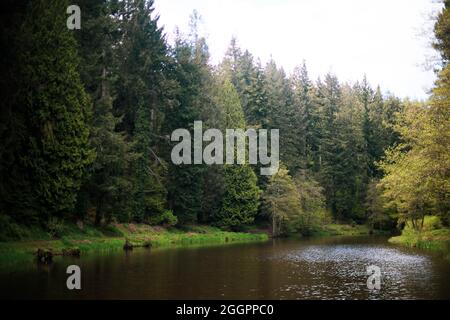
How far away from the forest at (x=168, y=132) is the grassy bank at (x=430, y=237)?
1757 mm

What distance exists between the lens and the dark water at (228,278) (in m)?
15.4

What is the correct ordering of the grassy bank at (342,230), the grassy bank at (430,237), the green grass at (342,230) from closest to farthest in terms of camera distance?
the grassy bank at (430,237), the grassy bank at (342,230), the green grass at (342,230)

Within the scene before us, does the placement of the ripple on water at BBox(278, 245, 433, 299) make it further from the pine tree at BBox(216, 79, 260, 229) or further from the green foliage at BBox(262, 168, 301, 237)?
the green foliage at BBox(262, 168, 301, 237)

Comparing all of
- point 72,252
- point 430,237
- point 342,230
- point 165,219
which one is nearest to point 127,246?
point 72,252

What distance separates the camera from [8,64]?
76.9 feet

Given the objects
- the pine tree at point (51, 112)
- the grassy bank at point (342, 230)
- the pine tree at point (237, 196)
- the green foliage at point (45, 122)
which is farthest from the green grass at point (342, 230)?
the green foliage at point (45, 122)

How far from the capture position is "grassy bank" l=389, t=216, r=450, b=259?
32.0 m

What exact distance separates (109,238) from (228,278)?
16731 millimetres

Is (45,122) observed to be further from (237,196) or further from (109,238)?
(237,196)

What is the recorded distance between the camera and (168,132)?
50.2 meters

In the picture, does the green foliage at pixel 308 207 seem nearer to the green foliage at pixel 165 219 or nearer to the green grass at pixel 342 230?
Answer: the green grass at pixel 342 230

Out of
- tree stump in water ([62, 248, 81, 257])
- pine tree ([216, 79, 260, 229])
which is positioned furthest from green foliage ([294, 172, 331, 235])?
tree stump in water ([62, 248, 81, 257])
